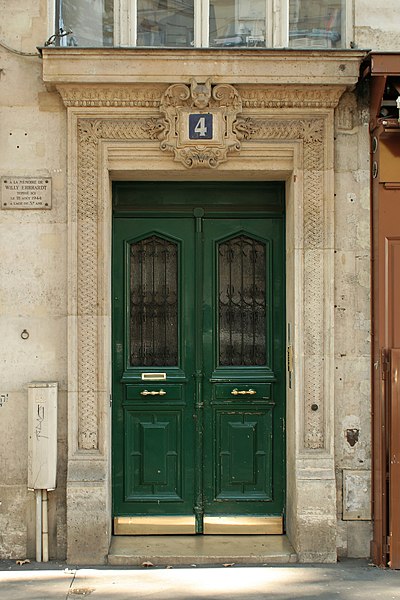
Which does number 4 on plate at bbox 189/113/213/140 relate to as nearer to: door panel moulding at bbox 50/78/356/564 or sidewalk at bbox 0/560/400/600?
door panel moulding at bbox 50/78/356/564

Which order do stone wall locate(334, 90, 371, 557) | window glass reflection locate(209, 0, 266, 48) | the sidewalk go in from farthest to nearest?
window glass reflection locate(209, 0, 266, 48)
stone wall locate(334, 90, 371, 557)
the sidewalk

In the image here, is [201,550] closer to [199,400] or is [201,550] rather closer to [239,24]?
[199,400]

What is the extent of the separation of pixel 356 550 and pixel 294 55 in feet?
13.4

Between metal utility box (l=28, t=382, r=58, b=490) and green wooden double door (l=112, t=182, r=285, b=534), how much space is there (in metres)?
0.72

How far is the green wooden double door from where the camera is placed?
778 centimetres

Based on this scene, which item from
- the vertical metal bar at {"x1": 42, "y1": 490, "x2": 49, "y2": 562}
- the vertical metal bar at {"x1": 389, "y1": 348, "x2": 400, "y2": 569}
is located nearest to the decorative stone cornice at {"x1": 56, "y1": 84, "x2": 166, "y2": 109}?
the vertical metal bar at {"x1": 389, "y1": 348, "x2": 400, "y2": 569}

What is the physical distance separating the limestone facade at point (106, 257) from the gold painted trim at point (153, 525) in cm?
42

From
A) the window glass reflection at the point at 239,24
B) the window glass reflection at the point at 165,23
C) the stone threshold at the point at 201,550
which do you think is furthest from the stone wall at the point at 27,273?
the window glass reflection at the point at 239,24

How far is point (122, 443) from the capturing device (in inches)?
306

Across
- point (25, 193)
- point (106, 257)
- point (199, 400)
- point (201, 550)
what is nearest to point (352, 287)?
point (199, 400)

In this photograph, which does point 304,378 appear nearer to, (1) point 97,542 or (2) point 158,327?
(2) point 158,327

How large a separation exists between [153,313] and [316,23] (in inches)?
112

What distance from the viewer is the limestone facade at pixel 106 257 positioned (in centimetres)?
732

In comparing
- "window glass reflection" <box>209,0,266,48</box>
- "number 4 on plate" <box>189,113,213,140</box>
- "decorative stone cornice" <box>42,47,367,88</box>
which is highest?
"window glass reflection" <box>209,0,266,48</box>
